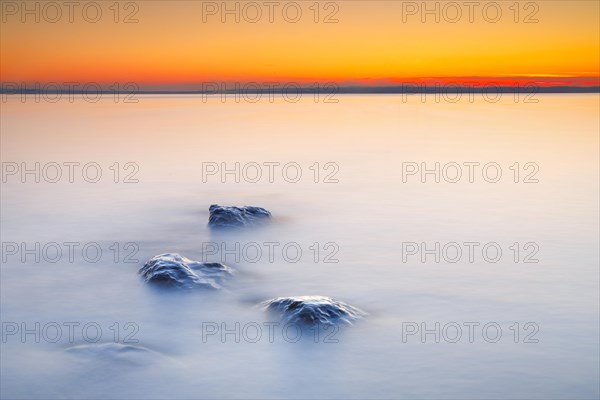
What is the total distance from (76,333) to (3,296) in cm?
217

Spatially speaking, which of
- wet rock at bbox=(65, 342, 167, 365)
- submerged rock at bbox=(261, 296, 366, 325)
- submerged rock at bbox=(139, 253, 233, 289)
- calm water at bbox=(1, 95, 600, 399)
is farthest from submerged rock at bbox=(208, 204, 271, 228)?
wet rock at bbox=(65, 342, 167, 365)

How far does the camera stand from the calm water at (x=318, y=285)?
6848 millimetres

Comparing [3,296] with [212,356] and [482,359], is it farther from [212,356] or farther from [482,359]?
[482,359]

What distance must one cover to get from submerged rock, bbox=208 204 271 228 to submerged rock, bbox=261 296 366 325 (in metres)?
4.81

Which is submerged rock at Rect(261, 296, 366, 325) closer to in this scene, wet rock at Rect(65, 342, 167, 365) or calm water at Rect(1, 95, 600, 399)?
calm water at Rect(1, 95, 600, 399)

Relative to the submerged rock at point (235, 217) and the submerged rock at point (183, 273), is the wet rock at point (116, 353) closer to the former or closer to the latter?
the submerged rock at point (183, 273)

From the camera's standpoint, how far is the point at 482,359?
288 inches

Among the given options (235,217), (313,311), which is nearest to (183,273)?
(313,311)

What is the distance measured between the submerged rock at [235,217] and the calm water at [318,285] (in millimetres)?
355

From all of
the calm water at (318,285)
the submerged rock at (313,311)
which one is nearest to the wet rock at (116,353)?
the calm water at (318,285)

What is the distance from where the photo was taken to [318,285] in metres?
10.1

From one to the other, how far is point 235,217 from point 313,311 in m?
5.73

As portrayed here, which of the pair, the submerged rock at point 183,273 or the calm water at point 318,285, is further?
the submerged rock at point 183,273

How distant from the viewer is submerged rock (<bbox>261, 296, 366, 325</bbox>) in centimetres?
794
